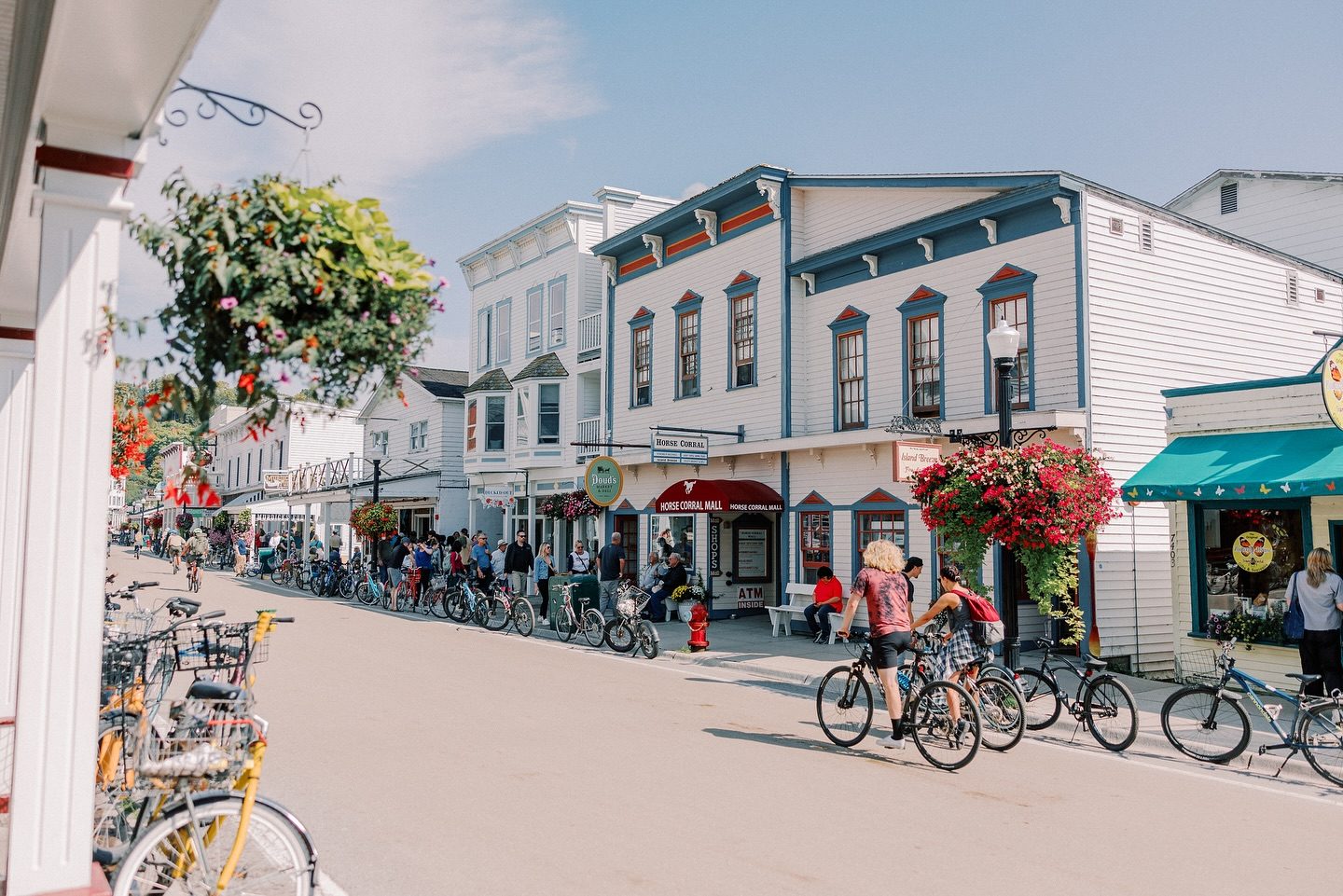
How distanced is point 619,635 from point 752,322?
7.66 meters

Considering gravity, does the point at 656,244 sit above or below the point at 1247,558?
above

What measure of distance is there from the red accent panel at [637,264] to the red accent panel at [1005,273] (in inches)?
394

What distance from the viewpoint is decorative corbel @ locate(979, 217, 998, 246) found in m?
16.5

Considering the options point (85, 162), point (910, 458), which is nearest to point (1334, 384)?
point (910, 458)

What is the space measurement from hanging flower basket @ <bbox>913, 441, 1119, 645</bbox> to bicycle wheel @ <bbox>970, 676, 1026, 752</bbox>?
1.78 m

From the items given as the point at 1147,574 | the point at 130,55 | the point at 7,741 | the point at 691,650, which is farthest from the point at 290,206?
the point at 1147,574

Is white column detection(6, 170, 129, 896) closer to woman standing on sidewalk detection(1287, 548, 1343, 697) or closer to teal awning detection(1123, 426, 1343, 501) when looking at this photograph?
woman standing on sidewalk detection(1287, 548, 1343, 697)

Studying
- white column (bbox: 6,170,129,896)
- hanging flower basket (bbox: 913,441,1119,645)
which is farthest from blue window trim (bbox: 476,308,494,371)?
white column (bbox: 6,170,129,896)

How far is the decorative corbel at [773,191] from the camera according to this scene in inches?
808

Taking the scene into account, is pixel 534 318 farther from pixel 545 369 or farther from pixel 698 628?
pixel 698 628

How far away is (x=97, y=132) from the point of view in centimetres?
432

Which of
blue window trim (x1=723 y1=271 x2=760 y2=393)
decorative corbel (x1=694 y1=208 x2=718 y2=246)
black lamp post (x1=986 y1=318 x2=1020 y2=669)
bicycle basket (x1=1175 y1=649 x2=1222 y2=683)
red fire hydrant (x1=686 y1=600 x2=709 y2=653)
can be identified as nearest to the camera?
black lamp post (x1=986 y1=318 x2=1020 y2=669)

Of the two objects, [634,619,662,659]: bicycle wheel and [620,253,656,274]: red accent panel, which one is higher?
[620,253,656,274]: red accent panel

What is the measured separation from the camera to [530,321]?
30.7 m
